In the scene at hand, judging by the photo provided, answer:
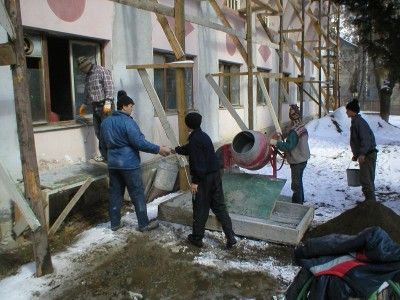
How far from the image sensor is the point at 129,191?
504cm

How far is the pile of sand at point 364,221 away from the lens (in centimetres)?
456

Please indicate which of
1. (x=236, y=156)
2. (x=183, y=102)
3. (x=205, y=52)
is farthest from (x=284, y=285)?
(x=205, y=52)

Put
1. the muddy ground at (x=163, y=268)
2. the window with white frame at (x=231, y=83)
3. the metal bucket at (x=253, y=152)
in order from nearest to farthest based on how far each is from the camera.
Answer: the muddy ground at (x=163, y=268), the metal bucket at (x=253, y=152), the window with white frame at (x=231, y=83)

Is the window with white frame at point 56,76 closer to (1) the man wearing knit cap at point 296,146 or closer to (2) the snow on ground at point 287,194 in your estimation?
(2) the snow on ground at point 287,194

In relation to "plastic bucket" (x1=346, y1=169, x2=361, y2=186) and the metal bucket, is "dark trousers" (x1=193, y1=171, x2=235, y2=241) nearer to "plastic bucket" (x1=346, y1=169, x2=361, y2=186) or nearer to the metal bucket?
the metal bucket

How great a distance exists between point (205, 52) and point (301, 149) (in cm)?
436

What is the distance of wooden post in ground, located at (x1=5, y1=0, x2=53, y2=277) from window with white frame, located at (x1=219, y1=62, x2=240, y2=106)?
7173 millimetres

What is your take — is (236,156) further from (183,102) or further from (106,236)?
(106,236)

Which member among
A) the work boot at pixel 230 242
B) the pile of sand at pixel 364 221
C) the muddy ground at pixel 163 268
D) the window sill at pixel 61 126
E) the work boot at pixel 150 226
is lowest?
the muddy ground at pixel 163 268

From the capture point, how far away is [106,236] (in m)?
4.98

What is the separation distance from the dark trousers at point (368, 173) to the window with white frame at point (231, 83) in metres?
5.27

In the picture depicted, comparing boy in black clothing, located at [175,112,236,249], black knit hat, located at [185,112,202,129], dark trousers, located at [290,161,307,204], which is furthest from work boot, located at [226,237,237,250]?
dark trousers, located at [290,161,307,204]

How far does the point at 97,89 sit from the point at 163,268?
9.05 feet

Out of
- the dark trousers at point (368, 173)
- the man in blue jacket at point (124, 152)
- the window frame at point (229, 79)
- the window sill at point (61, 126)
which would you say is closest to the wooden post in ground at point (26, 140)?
the man in blue jacket at point (124, 152)
